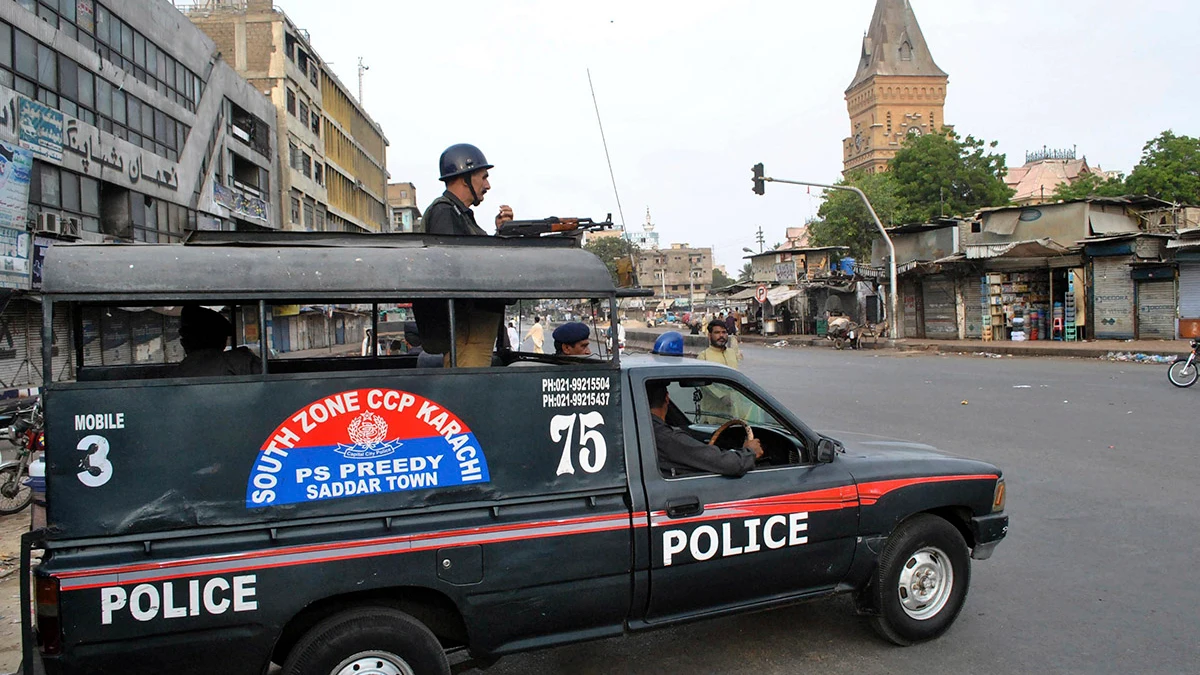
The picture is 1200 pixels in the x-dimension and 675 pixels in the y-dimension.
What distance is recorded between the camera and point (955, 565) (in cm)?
421

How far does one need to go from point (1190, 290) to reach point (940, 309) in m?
9.44

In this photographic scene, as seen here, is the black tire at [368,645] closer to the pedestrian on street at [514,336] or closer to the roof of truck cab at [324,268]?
the roof of truck cab at [324,268]

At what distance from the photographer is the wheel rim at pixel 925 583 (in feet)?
13.5

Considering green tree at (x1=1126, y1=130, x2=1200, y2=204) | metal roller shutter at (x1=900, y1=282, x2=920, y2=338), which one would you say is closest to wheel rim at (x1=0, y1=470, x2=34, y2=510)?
metal roller shutter at (x1=900, y1=282, x2=920, y2=338)

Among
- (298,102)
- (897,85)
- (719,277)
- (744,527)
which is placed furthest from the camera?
(719,277)

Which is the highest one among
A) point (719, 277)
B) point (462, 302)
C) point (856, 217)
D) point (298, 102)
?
point (298, 102)

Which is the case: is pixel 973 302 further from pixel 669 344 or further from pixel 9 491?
pixel 9 491

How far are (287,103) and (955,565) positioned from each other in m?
40.9

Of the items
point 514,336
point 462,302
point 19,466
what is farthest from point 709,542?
point 19,466

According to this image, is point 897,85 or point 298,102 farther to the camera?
point 897,85

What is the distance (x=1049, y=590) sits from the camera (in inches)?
190

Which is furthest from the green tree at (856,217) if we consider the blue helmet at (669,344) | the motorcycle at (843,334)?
the blue helmet at (669,344)

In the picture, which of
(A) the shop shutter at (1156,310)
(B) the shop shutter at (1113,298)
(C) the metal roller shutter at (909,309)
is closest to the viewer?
(A) the shop shutter at (1156,310)

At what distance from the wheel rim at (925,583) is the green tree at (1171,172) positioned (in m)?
49.9
